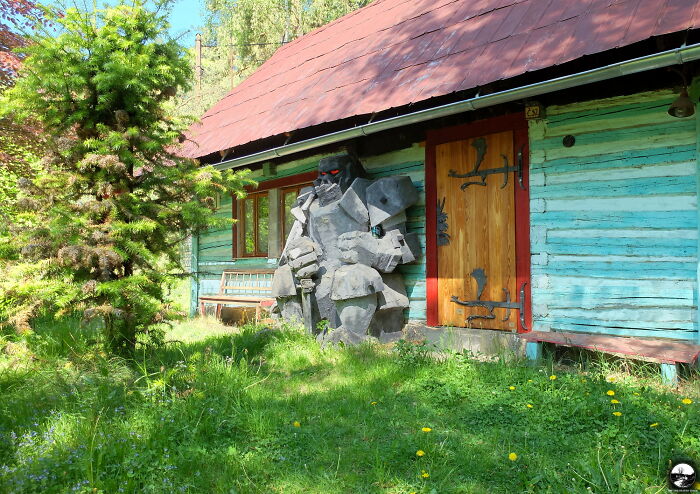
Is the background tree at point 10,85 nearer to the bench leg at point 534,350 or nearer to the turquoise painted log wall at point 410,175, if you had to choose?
the turquoise painted log wall at point 410,175

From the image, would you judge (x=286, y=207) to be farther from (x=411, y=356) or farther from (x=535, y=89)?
(x=535, y=89)

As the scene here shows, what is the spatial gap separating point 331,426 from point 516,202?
10.2ft

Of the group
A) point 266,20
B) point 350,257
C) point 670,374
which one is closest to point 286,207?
point 350,257

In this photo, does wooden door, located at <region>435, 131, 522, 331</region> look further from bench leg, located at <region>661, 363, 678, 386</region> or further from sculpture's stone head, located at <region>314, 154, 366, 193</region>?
bench leg, located at <region>661, 363, 678, 386</region>

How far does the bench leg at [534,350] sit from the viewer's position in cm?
450

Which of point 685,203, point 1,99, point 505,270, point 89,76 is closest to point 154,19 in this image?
point 89,76

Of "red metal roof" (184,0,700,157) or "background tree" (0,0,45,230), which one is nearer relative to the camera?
"red metal roof" (184,0,700,157)

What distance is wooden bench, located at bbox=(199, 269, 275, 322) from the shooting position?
812cm

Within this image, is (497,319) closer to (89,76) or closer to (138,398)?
(138,398)

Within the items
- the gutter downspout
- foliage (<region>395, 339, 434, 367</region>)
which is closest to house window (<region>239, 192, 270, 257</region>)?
the gutter downspout

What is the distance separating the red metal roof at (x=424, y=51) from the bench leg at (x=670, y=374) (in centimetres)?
240

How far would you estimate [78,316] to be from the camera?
4719 mm

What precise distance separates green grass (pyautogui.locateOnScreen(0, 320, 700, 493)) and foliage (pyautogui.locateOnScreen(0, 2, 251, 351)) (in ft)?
1.90

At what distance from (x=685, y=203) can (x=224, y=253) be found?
728 centimetres
